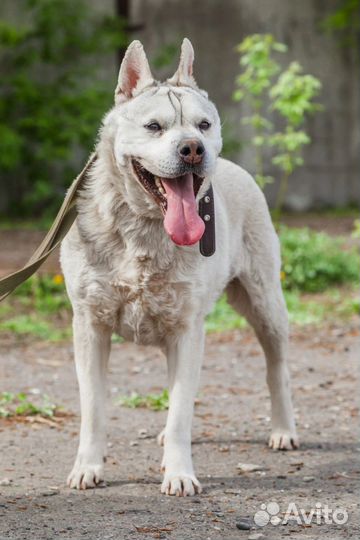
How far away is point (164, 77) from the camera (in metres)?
15.7

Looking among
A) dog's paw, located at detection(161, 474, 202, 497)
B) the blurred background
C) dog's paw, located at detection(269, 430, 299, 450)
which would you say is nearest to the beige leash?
dog's paw, located at detection(161, 474, 202, 497)

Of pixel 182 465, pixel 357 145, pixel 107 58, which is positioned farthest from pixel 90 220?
pixel 357 145

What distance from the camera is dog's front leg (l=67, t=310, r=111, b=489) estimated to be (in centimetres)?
429

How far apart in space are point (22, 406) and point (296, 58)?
12.5 m

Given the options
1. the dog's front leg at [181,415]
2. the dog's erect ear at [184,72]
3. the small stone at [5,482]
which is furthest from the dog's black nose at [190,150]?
the small stone at [5,482]

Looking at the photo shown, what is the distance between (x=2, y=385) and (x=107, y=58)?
10.2 meters

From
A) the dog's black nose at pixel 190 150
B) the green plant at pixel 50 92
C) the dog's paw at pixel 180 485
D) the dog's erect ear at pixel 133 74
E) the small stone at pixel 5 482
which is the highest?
the green plant at pixel 50 92

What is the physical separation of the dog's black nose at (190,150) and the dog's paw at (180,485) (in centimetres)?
137

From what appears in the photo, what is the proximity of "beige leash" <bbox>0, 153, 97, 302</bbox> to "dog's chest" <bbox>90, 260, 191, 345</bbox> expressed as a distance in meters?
0.36

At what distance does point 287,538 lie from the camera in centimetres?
361

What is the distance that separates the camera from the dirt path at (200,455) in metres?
3.75

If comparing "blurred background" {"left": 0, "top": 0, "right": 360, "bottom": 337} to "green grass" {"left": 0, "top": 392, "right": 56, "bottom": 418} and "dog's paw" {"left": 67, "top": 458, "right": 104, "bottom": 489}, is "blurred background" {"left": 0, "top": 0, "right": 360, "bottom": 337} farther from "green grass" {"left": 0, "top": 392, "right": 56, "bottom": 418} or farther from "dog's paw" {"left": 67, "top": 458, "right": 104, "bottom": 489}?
"dog's paw" {"left": 67, "top": 458, "right": 104, "bottom": 489}

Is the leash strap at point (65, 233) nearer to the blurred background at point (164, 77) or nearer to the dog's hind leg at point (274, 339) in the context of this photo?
the dog's hind leg at point (274, 339)

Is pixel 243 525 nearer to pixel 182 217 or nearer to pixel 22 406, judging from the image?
pixel 182 217
